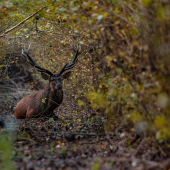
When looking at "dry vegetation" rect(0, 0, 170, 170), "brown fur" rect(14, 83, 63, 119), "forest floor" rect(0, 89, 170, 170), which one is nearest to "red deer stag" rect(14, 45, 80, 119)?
"brown fur" rect(14, 83, 63, 119)

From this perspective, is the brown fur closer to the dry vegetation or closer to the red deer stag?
the red deer stag

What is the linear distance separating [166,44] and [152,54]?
31 centimetres

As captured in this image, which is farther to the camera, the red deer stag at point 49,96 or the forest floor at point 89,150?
the red deer stag at point 49,96

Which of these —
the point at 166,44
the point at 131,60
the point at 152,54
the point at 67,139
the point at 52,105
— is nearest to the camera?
the point at 166,44

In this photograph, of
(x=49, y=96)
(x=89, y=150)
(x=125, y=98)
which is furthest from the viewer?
(x=49, y=96)

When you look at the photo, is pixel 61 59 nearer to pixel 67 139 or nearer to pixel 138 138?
pixel 67 139

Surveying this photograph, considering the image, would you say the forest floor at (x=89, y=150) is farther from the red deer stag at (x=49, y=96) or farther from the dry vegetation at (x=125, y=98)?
the red deer stag at (x=49, y=96)

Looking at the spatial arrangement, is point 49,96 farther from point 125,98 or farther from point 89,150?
point 125,98

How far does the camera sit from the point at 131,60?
3.14 metres

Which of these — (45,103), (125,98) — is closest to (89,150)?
(125,98)

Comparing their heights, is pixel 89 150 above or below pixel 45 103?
above

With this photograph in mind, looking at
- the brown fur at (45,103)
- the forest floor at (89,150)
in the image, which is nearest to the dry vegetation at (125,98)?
the forest floor at (89,150)

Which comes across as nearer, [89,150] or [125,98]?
[125,98]

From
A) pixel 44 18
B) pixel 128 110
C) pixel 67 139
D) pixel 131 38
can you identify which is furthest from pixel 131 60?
pixel 44 18
